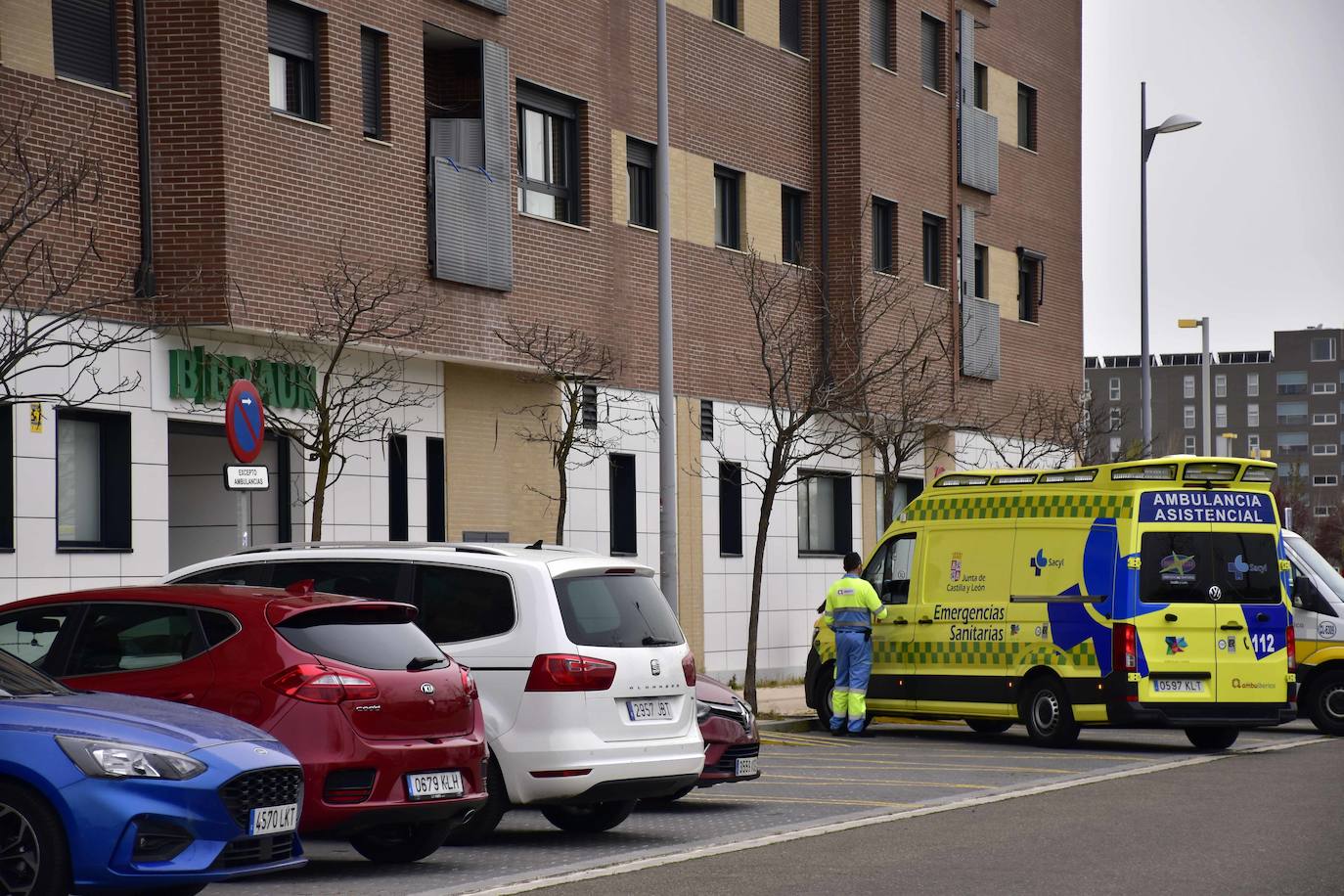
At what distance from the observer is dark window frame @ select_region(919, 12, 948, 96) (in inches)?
1352

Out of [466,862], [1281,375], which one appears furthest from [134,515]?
[1281,375]

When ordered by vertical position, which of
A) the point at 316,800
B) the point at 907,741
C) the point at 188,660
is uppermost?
A: the point at 188,660

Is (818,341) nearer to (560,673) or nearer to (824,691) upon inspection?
(824,691)

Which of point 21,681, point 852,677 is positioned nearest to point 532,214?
point 852,677

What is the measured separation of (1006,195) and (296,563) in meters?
27.4

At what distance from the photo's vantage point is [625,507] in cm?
2689

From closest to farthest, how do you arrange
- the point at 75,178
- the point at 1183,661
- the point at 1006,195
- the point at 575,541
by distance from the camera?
the point at 75,178, the point at 1183,661, the point at 575,541, the point at 1006,195

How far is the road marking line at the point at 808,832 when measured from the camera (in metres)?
10.2

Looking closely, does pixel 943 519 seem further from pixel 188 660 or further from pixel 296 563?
pixel 188 660

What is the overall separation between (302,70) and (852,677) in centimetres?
830

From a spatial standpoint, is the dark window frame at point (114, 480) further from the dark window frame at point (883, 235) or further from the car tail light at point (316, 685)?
the dark window frame at point (883, 235)

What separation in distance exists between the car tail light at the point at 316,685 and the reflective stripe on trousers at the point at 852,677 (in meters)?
10.8

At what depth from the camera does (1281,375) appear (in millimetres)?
154250

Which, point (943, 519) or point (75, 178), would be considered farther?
point (943, 519)
